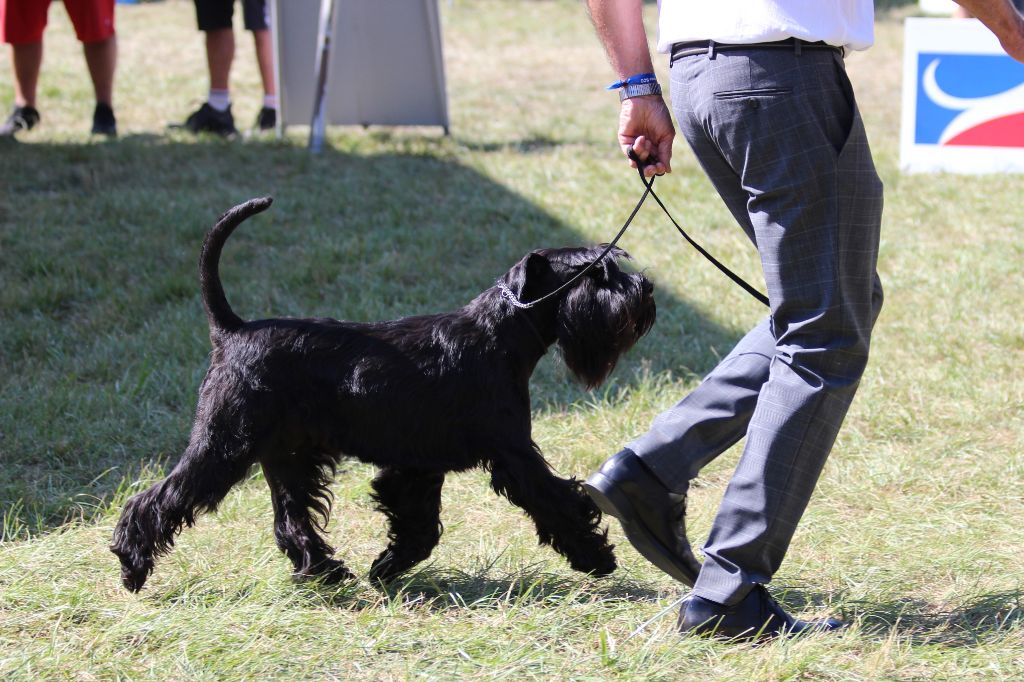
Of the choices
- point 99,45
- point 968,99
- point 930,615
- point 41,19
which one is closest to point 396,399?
point 930,615

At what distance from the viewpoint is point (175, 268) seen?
Answer: 5.63 meters

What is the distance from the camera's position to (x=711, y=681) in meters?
2.43

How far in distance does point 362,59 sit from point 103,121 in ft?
6.01

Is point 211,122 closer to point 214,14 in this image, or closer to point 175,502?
point 214,14

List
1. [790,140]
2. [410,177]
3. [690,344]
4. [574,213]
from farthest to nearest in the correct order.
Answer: [410,177] < [574,213] < [690,344] < [790,140]

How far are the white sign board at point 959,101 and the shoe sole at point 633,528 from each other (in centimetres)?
541

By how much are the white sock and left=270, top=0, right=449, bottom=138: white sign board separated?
0.48 m

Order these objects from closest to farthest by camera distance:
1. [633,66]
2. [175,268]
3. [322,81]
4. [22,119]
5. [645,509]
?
[633,66] → [645,509] → [175,268] → [322,81] → [22,119]

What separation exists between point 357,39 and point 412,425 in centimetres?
562

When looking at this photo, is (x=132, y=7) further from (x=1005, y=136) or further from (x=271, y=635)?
(x=271, y=635)

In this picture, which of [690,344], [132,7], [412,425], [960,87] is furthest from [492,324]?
[132,7]

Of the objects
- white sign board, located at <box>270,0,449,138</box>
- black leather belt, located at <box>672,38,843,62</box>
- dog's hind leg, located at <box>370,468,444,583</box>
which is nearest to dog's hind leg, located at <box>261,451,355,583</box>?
dog's hind leg, located at <box>370,468,444,583</box>

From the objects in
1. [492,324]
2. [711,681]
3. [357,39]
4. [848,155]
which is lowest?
[711,681]

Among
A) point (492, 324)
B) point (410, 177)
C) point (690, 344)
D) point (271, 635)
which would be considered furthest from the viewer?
point (410, 177)
